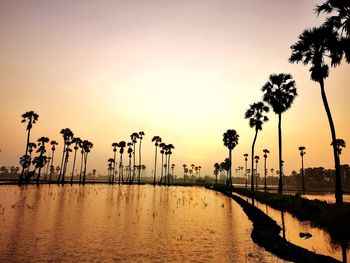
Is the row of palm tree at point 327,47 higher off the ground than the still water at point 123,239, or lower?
higher

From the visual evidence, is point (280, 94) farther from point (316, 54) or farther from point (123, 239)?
point (123, 239)

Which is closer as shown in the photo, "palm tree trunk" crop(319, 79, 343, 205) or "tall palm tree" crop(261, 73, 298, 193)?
"palm tree trunk" crop(319, 79, 343, 205)

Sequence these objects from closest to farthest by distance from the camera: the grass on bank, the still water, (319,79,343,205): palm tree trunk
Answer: the still water
the grass on bank
(319,79,343,205): palm tree trunk

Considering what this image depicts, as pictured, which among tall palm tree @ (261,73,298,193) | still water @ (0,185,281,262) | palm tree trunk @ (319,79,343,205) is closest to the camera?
still water @ (0,185,281,262)

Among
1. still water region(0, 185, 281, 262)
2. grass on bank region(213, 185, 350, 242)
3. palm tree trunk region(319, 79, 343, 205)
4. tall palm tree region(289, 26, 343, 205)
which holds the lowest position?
still water region(0, 185, 281, 262)

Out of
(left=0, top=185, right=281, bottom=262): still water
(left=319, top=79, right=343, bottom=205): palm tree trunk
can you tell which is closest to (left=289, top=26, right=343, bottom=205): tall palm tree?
(left=319, top=79, right=343, bottom=205): palm tree trunk

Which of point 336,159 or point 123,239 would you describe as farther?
point 336,159

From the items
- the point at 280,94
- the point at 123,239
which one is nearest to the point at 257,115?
the point at 280,94

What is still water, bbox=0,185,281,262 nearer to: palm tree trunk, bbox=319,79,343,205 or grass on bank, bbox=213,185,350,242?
grass on bank, bbox=213,185,350,242

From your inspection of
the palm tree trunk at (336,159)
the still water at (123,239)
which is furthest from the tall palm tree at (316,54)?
the still water at (123,239)

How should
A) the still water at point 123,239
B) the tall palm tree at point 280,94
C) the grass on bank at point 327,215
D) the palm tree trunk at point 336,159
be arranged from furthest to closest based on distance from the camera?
the tall palm tree at point 280,94 < the palm tree trunk at point 336,159 < the grass on bank at point 327,215 < the still water at point 123,239

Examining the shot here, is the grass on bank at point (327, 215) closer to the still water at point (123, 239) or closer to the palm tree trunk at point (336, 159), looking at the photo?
the palm tree trunk at point (336, 159)

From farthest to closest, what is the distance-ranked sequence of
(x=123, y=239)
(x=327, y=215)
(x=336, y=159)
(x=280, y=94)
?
(x=280, y=94) < (x=336, y=159) < (x=327, y=215) < (x=123, y=239)

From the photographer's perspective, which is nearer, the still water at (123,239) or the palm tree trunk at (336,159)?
the still water at (123,239)
